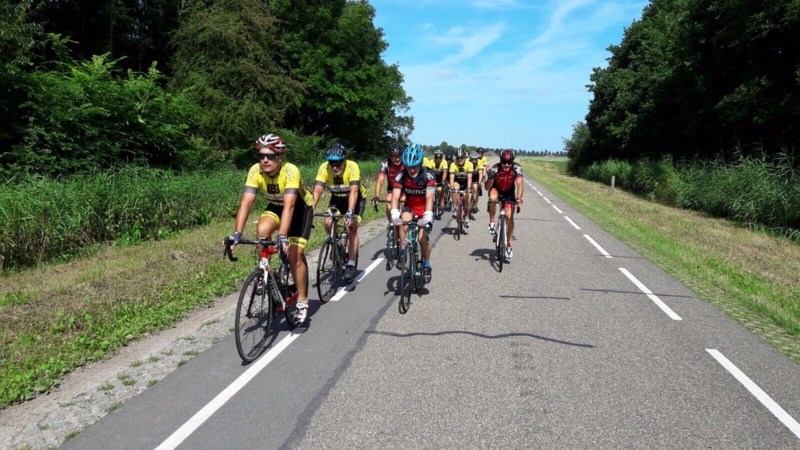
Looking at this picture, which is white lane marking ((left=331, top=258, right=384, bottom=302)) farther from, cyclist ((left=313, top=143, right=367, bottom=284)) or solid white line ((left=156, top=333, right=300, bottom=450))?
solid white line ((left=156, top=333, right=300, bottom=450))

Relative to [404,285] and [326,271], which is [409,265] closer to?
[404,285]

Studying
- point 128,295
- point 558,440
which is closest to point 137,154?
point 128,295

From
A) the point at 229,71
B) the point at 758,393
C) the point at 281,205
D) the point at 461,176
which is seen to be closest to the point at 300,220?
the point at 281,205

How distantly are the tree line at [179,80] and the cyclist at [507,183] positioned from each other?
10.2 meters

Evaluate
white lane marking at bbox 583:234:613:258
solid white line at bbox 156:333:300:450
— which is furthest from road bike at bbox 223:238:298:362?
white lane marking at bbox 583:234:613:258

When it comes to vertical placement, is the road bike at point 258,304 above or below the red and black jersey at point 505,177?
below

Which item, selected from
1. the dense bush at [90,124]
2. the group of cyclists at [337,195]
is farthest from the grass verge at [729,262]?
the dense bush at [90,124]

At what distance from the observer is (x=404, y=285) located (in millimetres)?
6480

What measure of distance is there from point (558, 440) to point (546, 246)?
8.62 m

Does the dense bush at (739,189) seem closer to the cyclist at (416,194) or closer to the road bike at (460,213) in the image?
the road bike at (460,213)

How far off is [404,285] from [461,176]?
8.56 meters

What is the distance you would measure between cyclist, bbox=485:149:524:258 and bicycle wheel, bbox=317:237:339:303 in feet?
11.0

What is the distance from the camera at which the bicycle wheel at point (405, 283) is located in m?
6.42

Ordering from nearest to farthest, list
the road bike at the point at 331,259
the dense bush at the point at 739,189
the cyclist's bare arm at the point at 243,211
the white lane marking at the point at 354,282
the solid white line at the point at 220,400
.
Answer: the solid white line at the point at 220,400 → the cyclist's bare arm at the point at 243,211 → the road bike at the point at 331,259 → the white lane marking at the point at 354,282 → the dense bush at the point at 739,189
